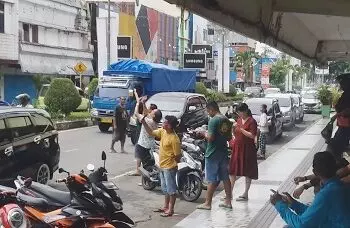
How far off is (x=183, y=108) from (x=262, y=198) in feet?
26.9

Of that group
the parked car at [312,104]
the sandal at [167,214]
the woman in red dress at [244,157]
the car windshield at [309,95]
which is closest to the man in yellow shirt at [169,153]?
the sandal at [167,214]

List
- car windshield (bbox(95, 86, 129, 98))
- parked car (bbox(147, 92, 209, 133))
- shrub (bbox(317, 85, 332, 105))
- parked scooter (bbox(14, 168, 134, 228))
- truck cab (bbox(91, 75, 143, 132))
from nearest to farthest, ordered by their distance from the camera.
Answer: parked scooter (bbox(14, 168, 134, 228)), parked car (bbox(147, 92, 209, 133)), truck cab (bbox(91, 75, 143, 132)), car windshield (bbox(95, 86, 129, 98)), shrub (bbox(317, 85, 332, 105))

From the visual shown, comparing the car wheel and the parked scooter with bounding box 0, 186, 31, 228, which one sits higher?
the parked scooter with bounding box 0, 186, 31, 228

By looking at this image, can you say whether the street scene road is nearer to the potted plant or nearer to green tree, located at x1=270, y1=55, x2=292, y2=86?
the potted plant

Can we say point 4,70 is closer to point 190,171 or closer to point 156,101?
point 156,101

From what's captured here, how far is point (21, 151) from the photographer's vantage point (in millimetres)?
9289

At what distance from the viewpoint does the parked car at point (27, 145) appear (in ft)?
29.2

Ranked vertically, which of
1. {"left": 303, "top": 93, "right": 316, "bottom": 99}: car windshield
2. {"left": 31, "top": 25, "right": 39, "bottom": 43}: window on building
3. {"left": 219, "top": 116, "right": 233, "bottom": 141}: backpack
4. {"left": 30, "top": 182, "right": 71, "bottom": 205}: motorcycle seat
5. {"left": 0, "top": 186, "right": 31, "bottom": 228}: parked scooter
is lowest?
{"left": 303, "top": 93, "right": 316, "bottom": 99}: car windshield

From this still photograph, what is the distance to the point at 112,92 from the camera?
77.6 feet

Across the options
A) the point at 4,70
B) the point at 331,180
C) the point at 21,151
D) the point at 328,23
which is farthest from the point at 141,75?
the point at 331,180

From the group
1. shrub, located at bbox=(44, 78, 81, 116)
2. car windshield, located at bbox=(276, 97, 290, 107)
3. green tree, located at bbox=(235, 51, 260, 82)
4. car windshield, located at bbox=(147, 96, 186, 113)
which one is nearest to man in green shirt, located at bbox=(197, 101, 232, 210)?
car windshield, located at bbox=(147, 96, 186, 113)

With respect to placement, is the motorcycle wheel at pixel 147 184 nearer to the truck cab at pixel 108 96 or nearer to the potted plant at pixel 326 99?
the truck cab at pixel 108 96

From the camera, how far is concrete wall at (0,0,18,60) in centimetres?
3541

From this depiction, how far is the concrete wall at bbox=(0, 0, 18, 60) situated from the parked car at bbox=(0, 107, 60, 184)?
26.4 metres
